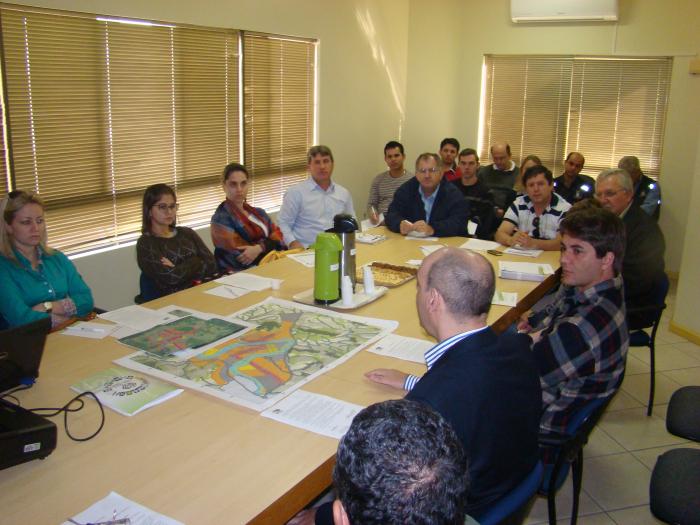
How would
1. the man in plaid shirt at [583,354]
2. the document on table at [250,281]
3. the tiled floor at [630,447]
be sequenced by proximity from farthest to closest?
1. the document on table at [250,281]
2. the tiled floor at [630,447]
3. the man in plaid shirt at [583,354]

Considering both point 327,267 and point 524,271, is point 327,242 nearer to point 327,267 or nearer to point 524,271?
point 327,267

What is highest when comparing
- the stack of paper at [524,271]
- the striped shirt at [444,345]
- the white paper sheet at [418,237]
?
the striped shirt at [444,345]

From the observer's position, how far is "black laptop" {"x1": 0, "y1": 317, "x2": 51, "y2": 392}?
1.72m

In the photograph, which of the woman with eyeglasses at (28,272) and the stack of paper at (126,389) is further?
the woman with eyeglasses at (28,272)

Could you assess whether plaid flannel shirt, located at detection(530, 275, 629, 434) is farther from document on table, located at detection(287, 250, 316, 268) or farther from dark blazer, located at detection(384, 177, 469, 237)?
dark blazer, located at detection(384, 177, 469, 237)

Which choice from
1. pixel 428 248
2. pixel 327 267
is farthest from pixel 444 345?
pixel 428 248

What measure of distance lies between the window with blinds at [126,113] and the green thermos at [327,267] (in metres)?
2.05

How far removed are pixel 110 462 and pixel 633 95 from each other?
6.48 metres

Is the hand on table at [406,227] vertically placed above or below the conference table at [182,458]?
above

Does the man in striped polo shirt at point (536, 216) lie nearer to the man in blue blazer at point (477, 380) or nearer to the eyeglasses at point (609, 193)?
the eyeglasses at point (609, 193)

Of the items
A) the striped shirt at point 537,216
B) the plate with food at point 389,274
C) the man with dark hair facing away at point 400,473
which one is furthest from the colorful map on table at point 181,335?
the striped shirt at point 537,216

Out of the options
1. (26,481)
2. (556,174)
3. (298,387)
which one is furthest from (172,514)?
(556,174)

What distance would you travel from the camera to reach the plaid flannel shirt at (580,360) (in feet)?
7.18

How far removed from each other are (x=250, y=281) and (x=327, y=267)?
0.59 metres
